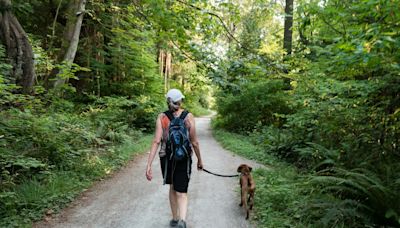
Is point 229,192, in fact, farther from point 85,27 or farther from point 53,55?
point 85,27

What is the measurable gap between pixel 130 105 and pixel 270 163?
968 centimetres

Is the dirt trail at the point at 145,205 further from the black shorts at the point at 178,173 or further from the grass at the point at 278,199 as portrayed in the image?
the black shorts at the point at 178,173

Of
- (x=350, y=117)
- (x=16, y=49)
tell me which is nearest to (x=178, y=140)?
(x=350, y=117)

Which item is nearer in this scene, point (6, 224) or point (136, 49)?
point (6, 224)

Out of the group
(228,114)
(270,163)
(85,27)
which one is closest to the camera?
(270,163)

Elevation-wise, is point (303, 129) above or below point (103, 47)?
below

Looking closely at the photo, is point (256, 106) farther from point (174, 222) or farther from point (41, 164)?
point (174, 222)

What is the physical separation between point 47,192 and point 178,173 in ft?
10.1

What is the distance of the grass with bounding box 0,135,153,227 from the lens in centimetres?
538

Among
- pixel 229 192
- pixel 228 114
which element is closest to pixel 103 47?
pixel 228 114

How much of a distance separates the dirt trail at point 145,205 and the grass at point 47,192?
9.1 inches

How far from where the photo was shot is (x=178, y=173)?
4.76 metres

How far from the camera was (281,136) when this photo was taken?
40.4ft

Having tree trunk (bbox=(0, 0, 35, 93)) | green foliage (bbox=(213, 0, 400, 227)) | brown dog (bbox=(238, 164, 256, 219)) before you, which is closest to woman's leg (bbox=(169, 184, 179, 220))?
brown dog (bbox=(238, 164, 256, 219))
